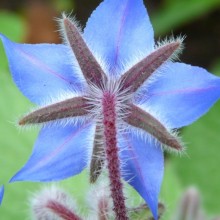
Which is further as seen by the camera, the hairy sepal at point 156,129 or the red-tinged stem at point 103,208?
the red-tinged stem at point 103,208

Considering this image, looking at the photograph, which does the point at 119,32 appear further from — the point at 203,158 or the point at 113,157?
the point at 203,158

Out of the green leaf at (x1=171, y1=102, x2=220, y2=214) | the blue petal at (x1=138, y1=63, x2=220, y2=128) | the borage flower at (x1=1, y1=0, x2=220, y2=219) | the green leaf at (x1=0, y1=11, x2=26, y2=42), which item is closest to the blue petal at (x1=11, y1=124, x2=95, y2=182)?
Answer: the borage flower at (x1=1, y1=0, x2=220, y2=219)

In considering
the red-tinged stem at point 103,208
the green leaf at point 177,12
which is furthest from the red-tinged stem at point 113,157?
the green leaf at point 177,12

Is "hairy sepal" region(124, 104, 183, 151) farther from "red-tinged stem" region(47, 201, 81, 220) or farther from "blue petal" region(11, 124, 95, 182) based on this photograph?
"red-tinged stem" region(47, 201, 81, 220)

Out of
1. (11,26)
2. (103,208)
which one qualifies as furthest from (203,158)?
(103,208)

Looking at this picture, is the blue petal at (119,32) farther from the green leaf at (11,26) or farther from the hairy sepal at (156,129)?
the green leaf at (11,26)

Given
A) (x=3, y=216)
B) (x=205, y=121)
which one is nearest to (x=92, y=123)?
(x=3, y=216)

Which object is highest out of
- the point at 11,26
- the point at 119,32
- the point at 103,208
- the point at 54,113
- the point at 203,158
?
the point at 11,26

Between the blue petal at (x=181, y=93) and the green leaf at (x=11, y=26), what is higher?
the green leaf at (x=11, y=26)
